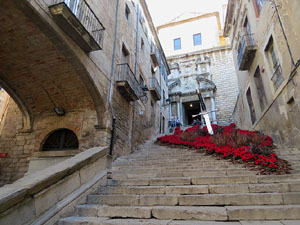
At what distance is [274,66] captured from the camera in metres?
7.88

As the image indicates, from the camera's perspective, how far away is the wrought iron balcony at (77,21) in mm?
5188

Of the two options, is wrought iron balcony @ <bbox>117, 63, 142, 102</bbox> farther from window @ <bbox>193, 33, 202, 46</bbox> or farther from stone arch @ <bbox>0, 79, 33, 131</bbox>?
window @ <bbox>193, 33, 202, 46</bbox>

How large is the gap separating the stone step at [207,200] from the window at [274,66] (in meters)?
5.59

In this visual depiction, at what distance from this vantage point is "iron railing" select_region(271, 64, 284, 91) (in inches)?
286

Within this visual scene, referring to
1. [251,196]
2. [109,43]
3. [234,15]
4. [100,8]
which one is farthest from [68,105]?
[234,15]

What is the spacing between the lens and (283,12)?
665 centimetres

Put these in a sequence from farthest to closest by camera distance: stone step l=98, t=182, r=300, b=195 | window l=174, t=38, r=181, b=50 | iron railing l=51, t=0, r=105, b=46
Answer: window l=174, t=38, r=181, b=50 → iron railing l=51, t=0, r=105, b=46 → stone step l=98, t=182, r=300, b=195

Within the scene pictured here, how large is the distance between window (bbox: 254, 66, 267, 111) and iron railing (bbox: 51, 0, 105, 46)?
7484 mm

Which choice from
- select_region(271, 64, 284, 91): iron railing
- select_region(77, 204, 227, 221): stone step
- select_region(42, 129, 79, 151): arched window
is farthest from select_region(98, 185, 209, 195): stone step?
select_region(271, 64, 284, 91): iron railing

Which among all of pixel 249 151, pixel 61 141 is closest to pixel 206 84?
pixel 249 151

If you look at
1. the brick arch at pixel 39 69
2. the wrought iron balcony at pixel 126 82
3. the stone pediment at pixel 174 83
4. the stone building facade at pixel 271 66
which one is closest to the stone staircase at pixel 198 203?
the stone building facade at pixel 271 66

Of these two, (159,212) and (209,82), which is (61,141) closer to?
(159,212)

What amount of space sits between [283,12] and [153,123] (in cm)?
979

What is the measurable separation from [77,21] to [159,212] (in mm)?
5307
